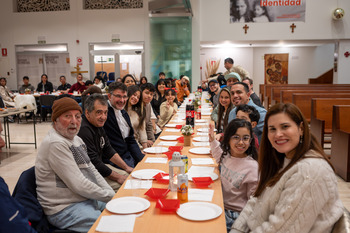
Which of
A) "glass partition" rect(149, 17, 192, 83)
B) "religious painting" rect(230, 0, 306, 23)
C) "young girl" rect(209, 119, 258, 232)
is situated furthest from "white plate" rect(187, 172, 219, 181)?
"religious painting" rect(230, 0, 306, 23)

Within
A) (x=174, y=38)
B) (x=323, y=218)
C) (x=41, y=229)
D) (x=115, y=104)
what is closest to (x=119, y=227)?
(x=41, y=229)

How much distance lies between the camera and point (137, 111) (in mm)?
4375

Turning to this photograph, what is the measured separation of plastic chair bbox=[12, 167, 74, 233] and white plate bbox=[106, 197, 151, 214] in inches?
19.6

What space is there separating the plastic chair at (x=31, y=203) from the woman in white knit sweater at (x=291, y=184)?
4.05 feet

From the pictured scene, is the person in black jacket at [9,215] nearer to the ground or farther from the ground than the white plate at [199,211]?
farther from the ground

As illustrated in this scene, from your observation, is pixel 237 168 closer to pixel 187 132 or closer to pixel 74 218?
pixel 187 132

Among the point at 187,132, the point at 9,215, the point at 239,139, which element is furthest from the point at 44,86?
→ the point at 9,215

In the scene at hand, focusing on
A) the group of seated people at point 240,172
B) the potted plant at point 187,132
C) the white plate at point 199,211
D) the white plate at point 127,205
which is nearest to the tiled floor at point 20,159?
the group of seated people at point 240,172

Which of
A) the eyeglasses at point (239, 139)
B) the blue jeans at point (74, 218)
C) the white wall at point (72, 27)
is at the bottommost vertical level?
the blue jeans at point (74, 218)

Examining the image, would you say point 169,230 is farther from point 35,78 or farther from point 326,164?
point 35,78

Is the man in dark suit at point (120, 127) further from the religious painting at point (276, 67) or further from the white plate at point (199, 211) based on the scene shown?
the religious painting at point (276, 67)

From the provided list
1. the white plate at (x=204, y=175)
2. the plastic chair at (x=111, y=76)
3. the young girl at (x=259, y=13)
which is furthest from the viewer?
the plastic chair at (x=111, y=76)

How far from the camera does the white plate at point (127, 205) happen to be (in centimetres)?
180

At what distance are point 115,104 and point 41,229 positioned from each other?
178 cm
